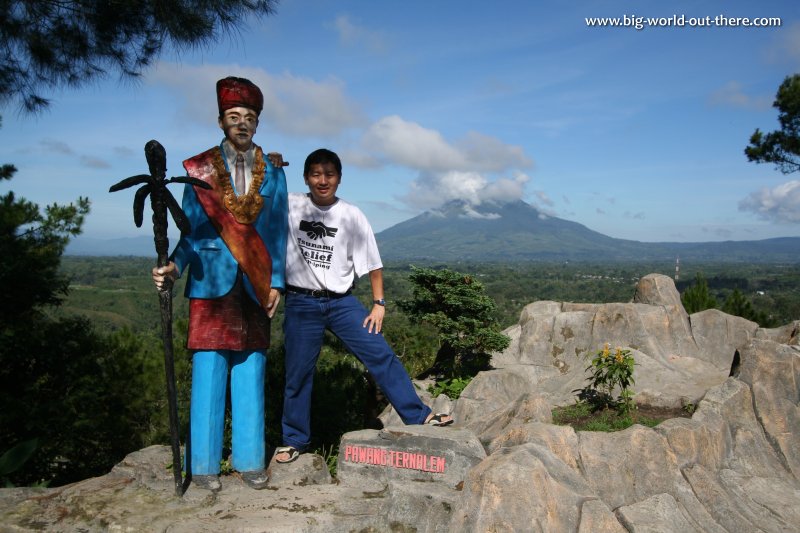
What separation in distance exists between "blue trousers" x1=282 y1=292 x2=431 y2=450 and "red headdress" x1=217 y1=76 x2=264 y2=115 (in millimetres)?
1350

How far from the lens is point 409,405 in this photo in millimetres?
4281

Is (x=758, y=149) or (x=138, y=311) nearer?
(x=758, y=149)

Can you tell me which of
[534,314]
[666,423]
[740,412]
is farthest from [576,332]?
[666,423]

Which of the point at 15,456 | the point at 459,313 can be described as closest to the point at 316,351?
the point at 15,456

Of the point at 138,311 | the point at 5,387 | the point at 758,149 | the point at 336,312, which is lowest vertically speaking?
the point at 138,311

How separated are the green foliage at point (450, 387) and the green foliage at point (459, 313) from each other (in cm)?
38

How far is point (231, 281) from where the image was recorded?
12.5 ft

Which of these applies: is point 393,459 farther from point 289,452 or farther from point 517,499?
point 517,499

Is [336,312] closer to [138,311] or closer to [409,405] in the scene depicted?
[409,405]

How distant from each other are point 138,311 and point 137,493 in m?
75.9

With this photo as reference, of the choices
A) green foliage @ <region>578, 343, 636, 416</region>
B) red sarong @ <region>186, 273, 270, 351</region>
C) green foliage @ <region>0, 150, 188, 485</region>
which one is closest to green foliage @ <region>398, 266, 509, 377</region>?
green foliage @ <region>578, 343, 636, 416</region>

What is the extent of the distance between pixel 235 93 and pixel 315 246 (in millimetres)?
1165

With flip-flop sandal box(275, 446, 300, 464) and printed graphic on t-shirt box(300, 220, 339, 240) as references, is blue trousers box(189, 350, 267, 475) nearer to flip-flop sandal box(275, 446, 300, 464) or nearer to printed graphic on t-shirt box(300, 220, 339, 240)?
flip-flop sandal box(275, 446, 300, 464)

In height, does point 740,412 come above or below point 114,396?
above
